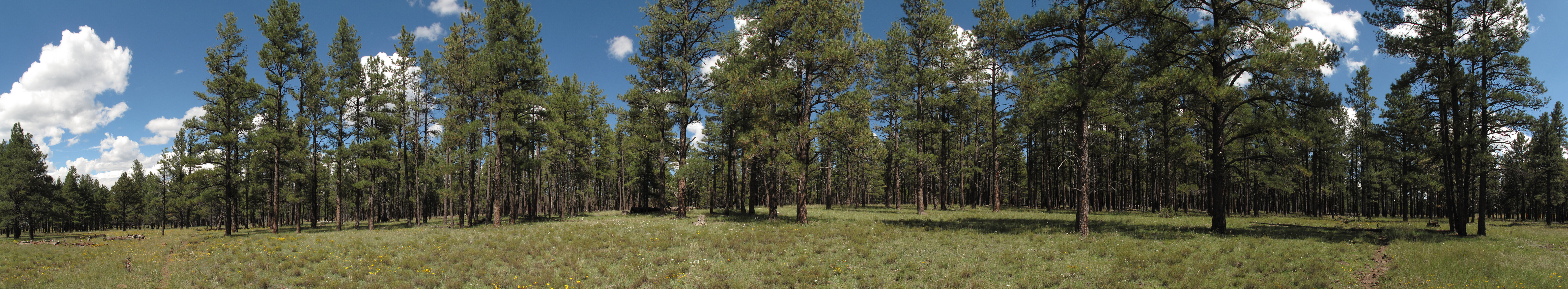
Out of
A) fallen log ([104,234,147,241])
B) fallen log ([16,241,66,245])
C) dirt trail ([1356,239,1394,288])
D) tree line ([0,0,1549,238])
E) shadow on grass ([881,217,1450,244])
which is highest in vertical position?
tree line ([0,0,1549,238])

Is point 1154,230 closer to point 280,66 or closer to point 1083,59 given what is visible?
point 1083,59

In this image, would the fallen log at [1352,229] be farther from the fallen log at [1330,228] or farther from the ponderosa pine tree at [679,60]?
the ponderosa pine tree at [679,60]

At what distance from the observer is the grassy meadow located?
8758mm

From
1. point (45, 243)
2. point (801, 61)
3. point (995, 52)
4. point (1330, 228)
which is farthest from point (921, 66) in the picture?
point (45, 243)

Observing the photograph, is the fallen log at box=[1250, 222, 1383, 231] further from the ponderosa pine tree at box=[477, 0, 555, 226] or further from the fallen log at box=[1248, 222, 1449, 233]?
the ponderosa pine tree at box=[477, 0, 555, 226]

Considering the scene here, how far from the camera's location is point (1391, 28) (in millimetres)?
17469

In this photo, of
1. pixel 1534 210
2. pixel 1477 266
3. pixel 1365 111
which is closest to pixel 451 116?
pixel 1477 266

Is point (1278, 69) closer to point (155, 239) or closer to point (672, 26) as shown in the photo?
point (672, 26)

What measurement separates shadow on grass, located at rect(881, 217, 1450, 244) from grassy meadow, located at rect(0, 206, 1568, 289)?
14 centimetres

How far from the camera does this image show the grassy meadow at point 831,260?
876cm

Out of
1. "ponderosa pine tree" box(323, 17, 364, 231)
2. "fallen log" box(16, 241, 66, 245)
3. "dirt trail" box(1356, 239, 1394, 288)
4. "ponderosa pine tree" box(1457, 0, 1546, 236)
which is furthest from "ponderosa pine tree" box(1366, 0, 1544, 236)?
"fallen log" box(16, 241, 66, 245)

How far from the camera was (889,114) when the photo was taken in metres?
36.9

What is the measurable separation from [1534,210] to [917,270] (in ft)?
303

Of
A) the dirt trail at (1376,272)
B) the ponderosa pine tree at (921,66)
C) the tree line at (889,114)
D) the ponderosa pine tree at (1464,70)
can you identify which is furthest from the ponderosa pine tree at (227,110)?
the ponderosa pine tree at (1464,70)
